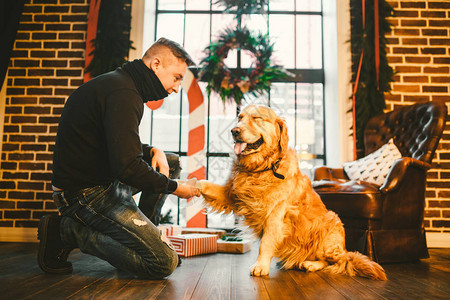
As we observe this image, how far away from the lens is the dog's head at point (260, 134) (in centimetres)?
202

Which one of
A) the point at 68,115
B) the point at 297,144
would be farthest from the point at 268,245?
the point at 297,144

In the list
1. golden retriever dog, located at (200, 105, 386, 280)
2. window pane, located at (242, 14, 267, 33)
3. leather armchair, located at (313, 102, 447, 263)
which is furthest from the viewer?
window pane, located at (242, 14, 267, 33)

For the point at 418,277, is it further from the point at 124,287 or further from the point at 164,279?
the point at 124,287

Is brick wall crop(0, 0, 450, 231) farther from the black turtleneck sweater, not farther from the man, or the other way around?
the black turtleneck sweater

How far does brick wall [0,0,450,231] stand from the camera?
3469 millimetres

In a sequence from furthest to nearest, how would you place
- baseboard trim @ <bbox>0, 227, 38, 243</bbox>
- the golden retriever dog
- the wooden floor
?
baseboard trim @ <bbox>0, 227, 38, 243</bbox> < the golden retriever dog < the wooden floor

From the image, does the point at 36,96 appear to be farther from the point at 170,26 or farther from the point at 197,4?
the point at 197,4

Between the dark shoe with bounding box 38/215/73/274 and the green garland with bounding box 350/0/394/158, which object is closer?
the dark shoe with bounding box 38/215/73/274

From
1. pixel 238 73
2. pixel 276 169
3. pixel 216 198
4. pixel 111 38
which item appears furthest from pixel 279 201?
pixel 111 38

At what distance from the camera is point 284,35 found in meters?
4.27

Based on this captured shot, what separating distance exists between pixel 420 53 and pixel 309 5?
148cm

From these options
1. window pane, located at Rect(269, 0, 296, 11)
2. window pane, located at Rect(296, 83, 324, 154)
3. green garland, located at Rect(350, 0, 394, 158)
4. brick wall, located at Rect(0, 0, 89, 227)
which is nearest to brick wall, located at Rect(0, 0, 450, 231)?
brick wall, located at Rect(0, 0, 89, 227)

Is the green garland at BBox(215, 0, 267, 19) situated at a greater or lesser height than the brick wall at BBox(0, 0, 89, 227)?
greater

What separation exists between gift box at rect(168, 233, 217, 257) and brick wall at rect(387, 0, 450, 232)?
2475 millimetres
